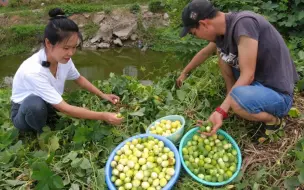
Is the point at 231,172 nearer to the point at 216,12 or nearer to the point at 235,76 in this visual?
the point at 235,76

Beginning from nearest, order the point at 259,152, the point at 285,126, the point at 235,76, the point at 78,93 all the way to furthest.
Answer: the point at 259,152, the point at 285,126, the point at 235,76, the point at 78,93

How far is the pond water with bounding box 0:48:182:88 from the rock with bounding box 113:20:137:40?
0.55 metres

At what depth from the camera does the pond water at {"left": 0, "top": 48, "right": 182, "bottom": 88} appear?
8406mm

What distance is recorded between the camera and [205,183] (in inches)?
84.9

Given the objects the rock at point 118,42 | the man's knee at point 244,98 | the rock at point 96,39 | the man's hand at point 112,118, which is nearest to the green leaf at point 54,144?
the man's hand at point 112,118

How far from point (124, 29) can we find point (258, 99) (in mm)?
8375

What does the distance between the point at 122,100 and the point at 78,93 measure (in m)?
0.52

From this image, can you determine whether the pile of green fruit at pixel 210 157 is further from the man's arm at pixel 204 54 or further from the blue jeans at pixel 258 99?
the man's arm at pixel 204 54

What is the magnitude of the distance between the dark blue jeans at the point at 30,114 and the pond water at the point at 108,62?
5290mm

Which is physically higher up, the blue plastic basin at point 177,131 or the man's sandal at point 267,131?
the man's sandal at point 267,131

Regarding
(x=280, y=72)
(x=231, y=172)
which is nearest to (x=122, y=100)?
(x=231, y=172)

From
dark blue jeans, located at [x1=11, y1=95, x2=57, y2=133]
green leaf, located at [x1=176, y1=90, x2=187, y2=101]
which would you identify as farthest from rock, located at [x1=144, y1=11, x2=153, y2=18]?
dark blue jeans, located at [x1=11, y1=95, x2=57, y2=133]

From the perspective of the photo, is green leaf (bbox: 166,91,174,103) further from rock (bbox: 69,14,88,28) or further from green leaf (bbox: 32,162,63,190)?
rock (bbox: 69,14,88,28)

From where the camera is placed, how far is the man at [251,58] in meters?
2.13
